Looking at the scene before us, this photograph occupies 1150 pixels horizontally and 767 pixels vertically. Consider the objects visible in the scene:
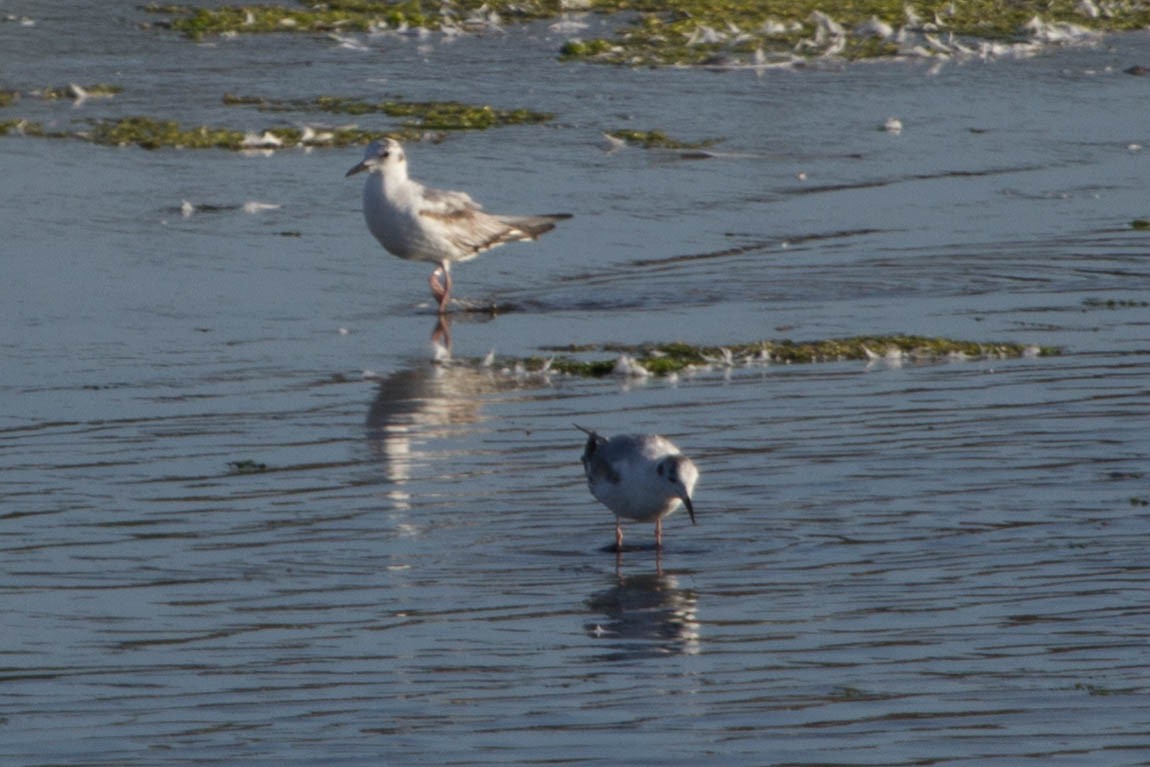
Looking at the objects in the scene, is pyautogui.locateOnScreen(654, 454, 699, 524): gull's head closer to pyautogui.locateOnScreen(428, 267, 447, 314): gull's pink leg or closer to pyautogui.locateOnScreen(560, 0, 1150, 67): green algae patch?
pyautogui.locateOnScreen(428, 267, 447, 314): gull's pink leg

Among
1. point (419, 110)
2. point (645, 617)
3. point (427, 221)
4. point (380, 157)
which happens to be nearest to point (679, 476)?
point (645, 617)

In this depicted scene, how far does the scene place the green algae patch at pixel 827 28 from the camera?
803 inches

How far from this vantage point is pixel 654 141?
16844 millimetres

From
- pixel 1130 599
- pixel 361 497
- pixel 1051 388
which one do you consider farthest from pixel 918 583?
pixel 1051 388

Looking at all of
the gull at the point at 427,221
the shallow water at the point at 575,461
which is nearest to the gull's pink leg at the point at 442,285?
the gull at the point at 427,221

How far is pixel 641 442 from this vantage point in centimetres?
813

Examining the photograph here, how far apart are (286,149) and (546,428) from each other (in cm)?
727

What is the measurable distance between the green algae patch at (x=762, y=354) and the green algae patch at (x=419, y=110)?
656 centimetres

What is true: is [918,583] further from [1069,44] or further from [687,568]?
[1069,44]

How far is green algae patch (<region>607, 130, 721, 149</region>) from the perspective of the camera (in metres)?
16.7

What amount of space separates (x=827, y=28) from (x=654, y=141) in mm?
5265

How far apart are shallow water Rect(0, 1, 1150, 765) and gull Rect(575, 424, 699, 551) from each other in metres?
0.22

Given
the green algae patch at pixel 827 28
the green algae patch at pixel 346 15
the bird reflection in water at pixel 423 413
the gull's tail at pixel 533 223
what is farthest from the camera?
the green algae patch at pixel 346 15

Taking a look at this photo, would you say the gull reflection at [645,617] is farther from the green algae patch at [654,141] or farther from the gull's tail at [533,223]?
the green algae patch at [654,141]
